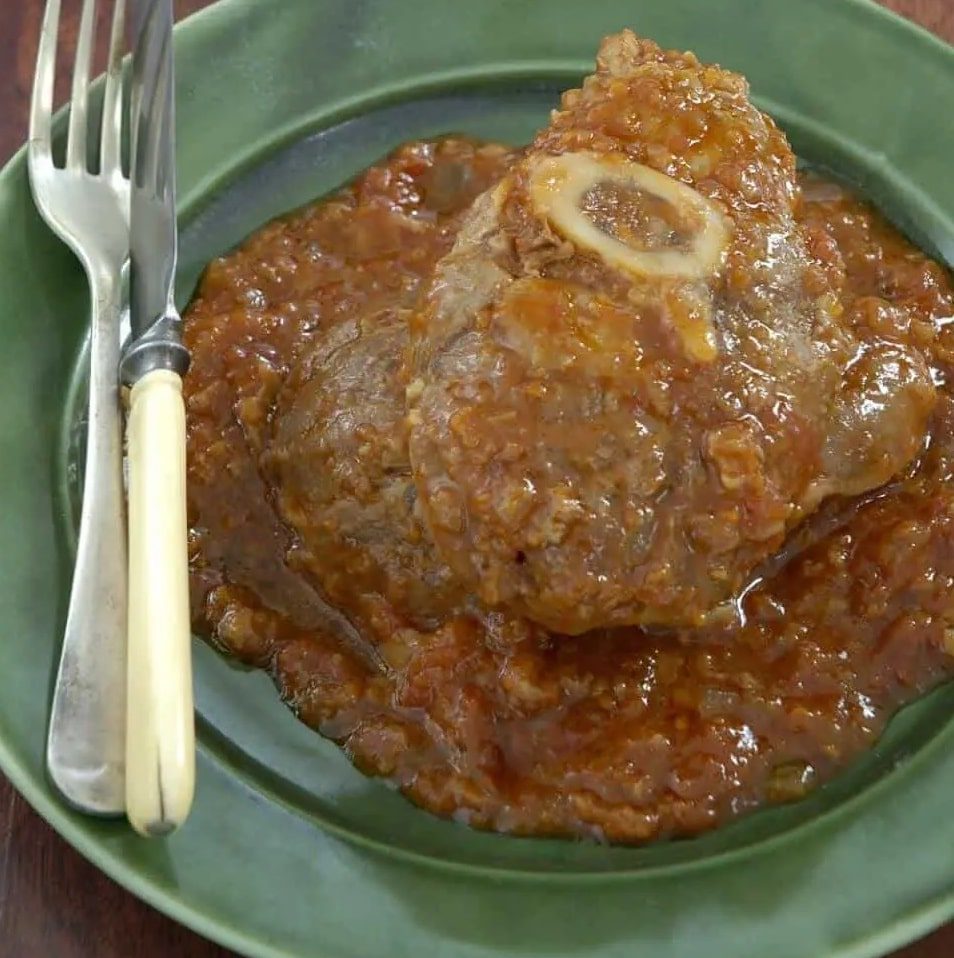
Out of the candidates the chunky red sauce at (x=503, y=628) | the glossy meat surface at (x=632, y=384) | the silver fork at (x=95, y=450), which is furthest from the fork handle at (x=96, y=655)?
the glossy meat surface at (x=632, y=384)

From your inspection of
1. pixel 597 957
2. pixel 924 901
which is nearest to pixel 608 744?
pixel 597 957

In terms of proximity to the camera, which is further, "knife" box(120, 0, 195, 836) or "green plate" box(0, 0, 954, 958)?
"green plate" box(0, 0, 954, 958)

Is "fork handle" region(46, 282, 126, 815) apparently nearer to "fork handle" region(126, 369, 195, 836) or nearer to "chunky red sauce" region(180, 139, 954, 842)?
"fork handle" region(126, 369, 195, 836)

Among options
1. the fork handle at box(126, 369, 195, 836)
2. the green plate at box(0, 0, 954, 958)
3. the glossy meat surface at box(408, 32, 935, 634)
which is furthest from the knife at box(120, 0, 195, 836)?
the glossy meat surface at box(408, 32, 935, 634)

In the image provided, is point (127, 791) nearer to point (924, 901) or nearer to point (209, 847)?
point (209, 847)

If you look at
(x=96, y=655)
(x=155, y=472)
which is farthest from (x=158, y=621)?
(x=155, y=472)

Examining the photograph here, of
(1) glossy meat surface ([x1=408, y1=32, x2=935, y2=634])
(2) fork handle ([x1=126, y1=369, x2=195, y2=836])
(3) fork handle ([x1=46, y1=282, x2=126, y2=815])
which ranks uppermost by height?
(1) glossy meat surface ([x1=408, y1=32, x2=935, y2=634])
